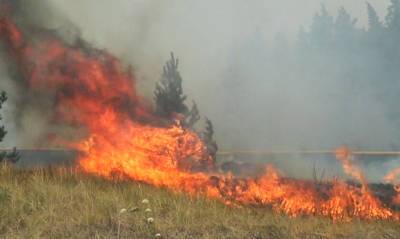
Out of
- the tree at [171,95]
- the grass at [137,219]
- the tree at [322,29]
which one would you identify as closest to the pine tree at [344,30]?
the tree at [322,29]

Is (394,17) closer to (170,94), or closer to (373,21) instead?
(373,21)

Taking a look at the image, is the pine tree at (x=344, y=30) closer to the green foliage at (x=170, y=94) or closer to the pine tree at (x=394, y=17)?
the pine tree at (x=394, y=17)

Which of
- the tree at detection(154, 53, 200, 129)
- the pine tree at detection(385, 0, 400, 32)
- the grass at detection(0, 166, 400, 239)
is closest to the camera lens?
the grass at detection(0, 166, 400, 239)

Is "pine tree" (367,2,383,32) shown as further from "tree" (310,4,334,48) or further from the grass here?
the grass

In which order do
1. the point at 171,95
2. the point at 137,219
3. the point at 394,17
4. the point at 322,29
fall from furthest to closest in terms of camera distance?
the point at 322,29
the point at 394,17
the point at 171,95
the point at 137,219

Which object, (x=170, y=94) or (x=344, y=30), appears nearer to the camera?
(x=170, y=94)

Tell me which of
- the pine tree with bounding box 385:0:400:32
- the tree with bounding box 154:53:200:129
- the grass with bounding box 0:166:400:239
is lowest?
the grass with bounding box 0:166:400:239

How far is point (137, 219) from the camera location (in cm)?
753

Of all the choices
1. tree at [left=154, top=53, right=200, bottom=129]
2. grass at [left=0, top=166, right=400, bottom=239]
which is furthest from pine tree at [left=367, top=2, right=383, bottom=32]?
grass at [left=0, top=166, right=400, bottom=239]

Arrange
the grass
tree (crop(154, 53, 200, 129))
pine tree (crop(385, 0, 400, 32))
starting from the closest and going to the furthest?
1. the grass
2. tree (crop(154, 53, 200, 129))
3. pine tree (crop(385, 0, 400, 32))

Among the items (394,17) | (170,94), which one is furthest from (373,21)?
(170,94)

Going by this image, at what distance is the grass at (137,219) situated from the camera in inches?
284

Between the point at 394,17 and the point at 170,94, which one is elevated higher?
the point at 394,17

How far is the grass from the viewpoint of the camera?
721 centimetres
